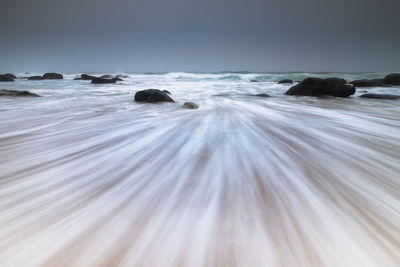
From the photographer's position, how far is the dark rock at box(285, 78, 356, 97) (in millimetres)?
6324

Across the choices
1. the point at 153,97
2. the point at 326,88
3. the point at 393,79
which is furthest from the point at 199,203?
the point at 393,79

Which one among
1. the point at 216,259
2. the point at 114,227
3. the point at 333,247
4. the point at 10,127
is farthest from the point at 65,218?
the point at 10,127

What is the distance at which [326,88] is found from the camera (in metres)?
6.47

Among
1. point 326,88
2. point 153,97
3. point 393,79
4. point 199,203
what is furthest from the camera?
point 393,79

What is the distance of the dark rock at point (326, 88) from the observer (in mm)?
6324

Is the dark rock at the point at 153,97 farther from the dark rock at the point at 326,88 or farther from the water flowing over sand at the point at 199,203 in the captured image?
the dark rock at the point at 326,88

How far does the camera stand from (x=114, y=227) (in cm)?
76

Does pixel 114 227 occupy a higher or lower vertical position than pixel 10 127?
higher

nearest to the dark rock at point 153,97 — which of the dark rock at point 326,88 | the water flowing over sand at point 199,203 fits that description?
the water flowing over sand at point 199,203

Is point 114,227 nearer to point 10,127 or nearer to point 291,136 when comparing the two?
Result: point 291,136

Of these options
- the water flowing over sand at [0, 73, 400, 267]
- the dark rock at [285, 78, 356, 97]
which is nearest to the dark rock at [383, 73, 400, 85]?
the dark rock at [285, 78, 356, 97]

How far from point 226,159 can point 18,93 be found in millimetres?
7477

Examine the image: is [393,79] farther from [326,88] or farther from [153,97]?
[153,97]

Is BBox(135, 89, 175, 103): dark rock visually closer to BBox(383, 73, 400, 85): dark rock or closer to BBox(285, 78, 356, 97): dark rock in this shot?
BBox(285, 78, 356, 97): dark rock
